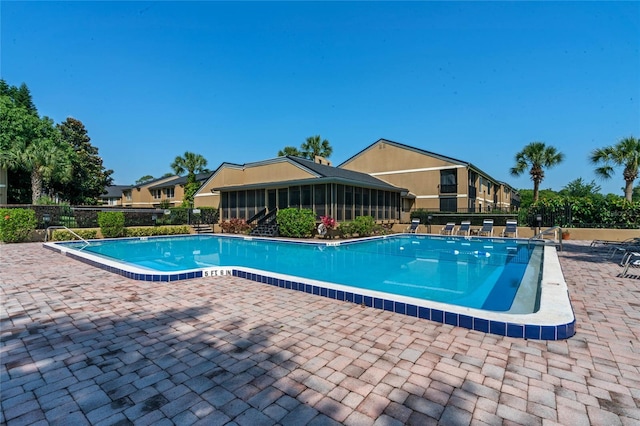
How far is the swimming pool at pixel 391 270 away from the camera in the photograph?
4.38m

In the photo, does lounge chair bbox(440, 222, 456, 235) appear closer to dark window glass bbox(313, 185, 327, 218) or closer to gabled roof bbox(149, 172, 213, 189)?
dark window glass bbox(313, 185, 327, 218)

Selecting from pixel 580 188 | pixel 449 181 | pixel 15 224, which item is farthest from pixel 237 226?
pixel 580 188

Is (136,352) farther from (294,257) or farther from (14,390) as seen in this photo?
(294,257)

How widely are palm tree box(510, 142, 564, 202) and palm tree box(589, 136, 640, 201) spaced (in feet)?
11.6

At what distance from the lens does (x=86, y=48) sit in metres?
12.6

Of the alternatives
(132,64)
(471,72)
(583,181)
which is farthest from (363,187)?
(583,181)

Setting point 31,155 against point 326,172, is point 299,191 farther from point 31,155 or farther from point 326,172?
point 31,155

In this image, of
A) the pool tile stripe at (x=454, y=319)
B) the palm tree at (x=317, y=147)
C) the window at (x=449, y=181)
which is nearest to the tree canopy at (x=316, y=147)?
the palm tree at (x=317, y=147)

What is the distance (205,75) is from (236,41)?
339 centimetres

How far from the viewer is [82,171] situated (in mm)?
32281

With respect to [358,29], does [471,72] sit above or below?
below

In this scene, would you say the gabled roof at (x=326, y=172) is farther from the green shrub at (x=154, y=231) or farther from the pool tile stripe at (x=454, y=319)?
the pool tile stripe at (x=454, y=319)

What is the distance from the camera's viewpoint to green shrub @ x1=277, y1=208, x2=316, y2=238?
17.5 meters

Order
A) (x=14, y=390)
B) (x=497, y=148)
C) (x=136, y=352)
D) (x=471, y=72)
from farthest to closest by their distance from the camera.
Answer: (x=497, y=148), (x=471, y=72), (x=136, y=352), (x=14, y=390)
